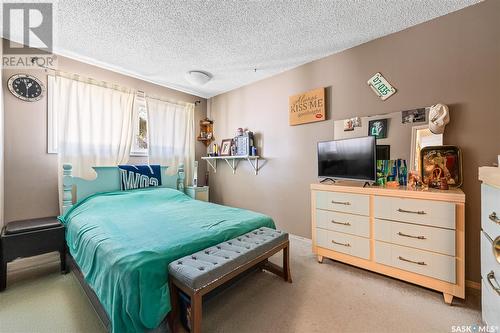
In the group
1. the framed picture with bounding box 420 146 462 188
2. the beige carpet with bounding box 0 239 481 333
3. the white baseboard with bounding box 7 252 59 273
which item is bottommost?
the beige carpet with bounding box 0 239 481 333

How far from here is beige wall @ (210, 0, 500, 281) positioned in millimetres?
1771

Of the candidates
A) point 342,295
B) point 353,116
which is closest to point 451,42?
point 353,116

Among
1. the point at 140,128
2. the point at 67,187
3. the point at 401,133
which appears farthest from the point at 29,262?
the point at 401,133

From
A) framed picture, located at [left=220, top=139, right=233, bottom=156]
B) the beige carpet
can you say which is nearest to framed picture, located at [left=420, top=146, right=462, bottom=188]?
the beige carpet

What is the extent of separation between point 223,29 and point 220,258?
7.05 ft

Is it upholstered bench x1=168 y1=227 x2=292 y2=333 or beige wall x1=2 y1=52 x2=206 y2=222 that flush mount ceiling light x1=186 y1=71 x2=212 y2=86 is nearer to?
beige wall x1=2 y1=52 x2=206 y2=222

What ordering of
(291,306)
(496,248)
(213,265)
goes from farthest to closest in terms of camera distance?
(291,306) → (213,265) → (496,248)

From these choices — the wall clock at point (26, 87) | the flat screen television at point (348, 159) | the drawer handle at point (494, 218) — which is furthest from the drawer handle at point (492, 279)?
the wall clock at point (26, 87)

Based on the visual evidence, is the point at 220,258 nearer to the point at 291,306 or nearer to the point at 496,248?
the point at 291,306

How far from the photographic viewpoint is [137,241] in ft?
4.72

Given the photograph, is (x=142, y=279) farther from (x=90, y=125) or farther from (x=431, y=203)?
(x=90, y=125)

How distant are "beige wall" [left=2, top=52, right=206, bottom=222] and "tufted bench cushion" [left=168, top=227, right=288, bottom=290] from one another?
2.27 meters

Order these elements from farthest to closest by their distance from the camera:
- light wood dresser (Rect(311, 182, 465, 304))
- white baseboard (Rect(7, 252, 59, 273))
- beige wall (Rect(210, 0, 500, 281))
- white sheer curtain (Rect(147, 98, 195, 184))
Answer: white sheer curtain (Rect(147, 98, 195, 184))
white baseboard (Rect(7, 252, 59, 273))
beige wall (Rect(210, 0, 500, 281))
light wood dresser (Rect(311, 182, 465, 304))

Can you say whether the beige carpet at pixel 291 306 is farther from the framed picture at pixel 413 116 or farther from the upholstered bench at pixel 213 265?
the framed picture at pixel 413 116
